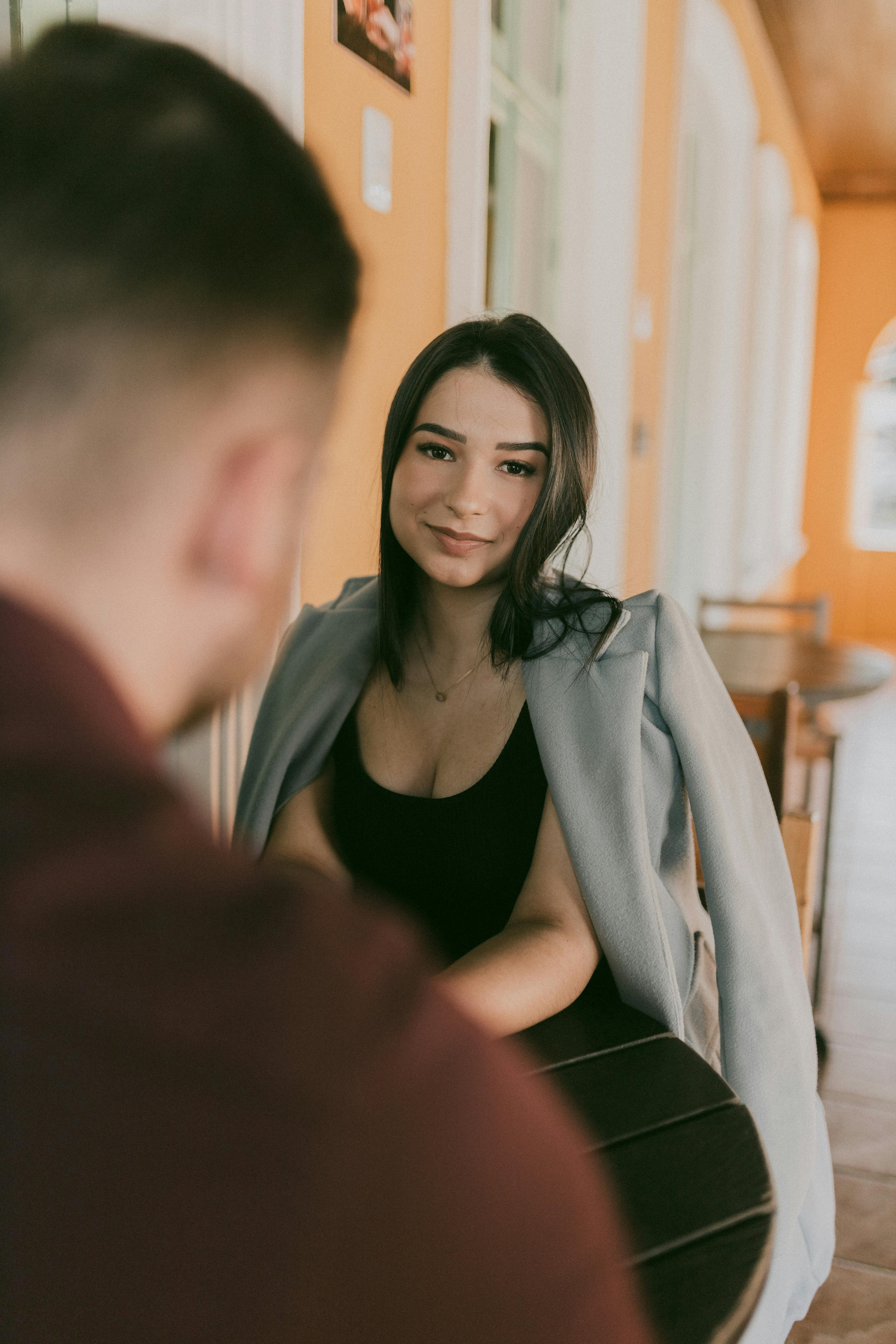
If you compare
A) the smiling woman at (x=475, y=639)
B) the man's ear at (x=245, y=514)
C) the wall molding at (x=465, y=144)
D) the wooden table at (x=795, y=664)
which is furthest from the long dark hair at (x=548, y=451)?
the wooden table at (x=795, y=664)

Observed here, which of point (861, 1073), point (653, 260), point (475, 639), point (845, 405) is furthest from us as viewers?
point (845, 405)

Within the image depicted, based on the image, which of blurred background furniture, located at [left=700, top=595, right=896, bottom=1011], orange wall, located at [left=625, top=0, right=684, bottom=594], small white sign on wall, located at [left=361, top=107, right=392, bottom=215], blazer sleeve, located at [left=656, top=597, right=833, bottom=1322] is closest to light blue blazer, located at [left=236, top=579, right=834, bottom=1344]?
blazer sleeve, located at [left=656, top=597, right=833, bottom=1322]

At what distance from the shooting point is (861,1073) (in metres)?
2.29

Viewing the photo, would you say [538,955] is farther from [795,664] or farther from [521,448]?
[795,664]

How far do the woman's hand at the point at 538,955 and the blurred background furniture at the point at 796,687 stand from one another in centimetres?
52

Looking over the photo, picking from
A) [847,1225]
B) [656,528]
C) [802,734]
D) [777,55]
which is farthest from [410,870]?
[777,55]

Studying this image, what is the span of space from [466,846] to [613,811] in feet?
0.59

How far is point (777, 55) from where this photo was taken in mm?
5703

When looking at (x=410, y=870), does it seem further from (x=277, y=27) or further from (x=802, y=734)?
(x=802, y=734)

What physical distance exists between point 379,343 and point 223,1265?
1682 millimetres

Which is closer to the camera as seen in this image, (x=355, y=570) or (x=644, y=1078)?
(x=644, y=1078)

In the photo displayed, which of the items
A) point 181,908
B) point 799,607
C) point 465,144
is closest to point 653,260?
point 799,607

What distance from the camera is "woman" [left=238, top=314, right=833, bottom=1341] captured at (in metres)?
1.01

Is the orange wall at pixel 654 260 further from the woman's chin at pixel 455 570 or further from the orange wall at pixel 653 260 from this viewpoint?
the woman's chin at pixel 455 570
